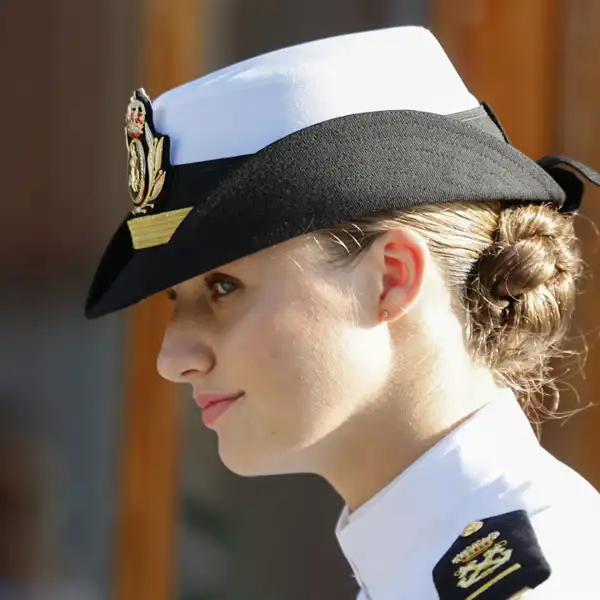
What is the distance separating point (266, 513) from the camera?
2248 mm

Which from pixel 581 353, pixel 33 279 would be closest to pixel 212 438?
pixel 33 279

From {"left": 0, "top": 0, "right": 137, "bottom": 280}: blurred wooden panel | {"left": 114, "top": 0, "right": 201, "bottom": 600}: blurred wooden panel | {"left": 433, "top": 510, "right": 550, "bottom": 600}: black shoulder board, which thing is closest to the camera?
{"left": 433, "top": 510, "right": 550, "bottom": 600}: black shoulder board

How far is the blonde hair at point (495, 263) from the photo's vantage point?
1150 mm

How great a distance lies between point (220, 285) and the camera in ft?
3.84

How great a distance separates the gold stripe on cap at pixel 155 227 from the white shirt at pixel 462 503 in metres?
0.37

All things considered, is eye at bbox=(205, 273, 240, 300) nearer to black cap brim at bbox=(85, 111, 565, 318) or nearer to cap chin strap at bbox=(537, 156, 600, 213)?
black cap brim at bbox=(85, 111, 565, 318)

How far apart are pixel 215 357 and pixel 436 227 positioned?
287 mm

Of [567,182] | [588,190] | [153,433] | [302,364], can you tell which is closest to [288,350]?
[302,364]

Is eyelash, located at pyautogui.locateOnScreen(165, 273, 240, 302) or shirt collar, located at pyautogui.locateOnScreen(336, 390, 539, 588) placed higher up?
eyelash, located at pyautogui.locateOnScreen(165, 273, 240, 302)

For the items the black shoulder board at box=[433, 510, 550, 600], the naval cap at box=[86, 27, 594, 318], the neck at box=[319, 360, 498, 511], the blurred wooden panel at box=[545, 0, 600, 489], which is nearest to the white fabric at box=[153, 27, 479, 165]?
the naval cap at box=[86, 27, 594, 318]

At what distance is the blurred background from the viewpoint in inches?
82.4

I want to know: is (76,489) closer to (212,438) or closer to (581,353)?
(212,438)

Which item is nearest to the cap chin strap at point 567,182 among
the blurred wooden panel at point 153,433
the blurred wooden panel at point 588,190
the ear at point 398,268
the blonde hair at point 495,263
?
the blonde hair at point 495,263

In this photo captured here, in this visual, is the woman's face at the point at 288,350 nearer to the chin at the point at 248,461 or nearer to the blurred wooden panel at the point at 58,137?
the chin at the point at 248,461
